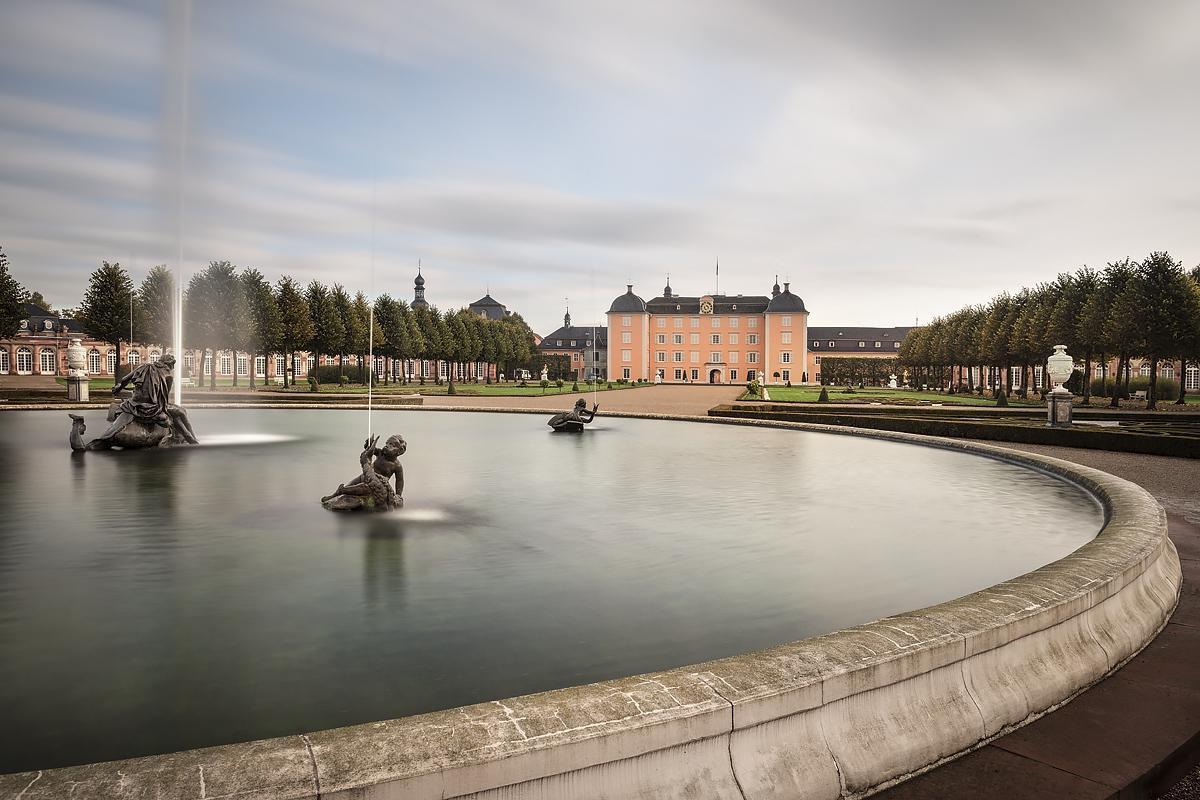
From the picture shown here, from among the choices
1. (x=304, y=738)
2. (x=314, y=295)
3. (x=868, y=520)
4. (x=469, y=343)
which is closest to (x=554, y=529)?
(x=868, y=520)

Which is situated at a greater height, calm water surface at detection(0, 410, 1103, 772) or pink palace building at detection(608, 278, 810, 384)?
pink palace building at detection(608, 278, 810, 384)

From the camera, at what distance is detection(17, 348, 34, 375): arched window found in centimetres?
8462

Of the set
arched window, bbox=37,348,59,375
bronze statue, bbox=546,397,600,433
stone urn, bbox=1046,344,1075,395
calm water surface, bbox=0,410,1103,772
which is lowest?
calm water surface, bbox=0,410,1103,772

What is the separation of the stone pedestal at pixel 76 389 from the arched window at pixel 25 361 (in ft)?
210

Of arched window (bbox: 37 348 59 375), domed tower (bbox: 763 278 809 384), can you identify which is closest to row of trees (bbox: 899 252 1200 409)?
domed tower (bbox: 763 278 809 384)

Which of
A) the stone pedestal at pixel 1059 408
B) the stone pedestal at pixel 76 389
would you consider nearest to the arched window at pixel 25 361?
the stone pedestal at pixel 76 389

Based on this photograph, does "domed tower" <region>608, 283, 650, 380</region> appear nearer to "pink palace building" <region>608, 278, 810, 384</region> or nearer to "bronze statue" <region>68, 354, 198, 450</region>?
"pink palace building" <region>608, 278, 810, 384</region>

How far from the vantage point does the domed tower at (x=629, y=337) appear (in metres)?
111

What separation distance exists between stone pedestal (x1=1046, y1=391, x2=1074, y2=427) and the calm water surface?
27.5ft

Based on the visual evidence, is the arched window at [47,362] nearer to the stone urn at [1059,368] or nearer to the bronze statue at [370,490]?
the bronze statue at [370,490]

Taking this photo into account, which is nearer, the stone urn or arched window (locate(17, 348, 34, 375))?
the stone urn

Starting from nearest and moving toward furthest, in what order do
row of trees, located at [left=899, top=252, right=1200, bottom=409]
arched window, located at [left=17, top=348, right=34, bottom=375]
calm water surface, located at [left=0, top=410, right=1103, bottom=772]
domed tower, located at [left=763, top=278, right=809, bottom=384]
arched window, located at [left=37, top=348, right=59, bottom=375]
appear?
calm water surface, located at [left=0, top=410, right=1103, bottom=772]
row of trees, located at [left=899, top=252, right=1200, bottom=409]
arched window, located at [left=17, top=348, right=34, bottom=375]
arched window, located at [left=37, top=348, right=59, bottom=375]
domed tower, located at [left=763, top=278, right=809, bottom=384]

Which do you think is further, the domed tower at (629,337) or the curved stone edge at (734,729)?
the domed tower at (629,337)

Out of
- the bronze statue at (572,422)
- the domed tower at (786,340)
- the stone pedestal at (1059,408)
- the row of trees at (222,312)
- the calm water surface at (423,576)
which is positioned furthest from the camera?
the domed tower at (786,340)
